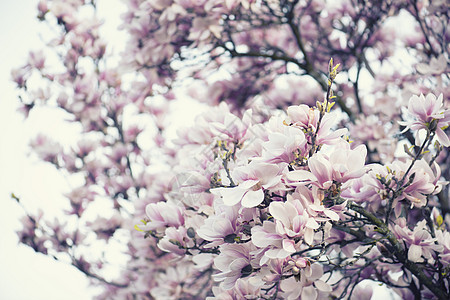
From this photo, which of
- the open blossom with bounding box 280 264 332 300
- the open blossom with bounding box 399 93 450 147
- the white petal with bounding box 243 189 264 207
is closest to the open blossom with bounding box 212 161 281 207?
the white petal with bounding box 243 189 264 207

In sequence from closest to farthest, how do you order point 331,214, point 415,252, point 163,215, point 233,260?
point 331,214 < point 233,260 < point 415,252 < point 163,215

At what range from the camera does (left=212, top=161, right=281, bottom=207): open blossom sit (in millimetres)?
932

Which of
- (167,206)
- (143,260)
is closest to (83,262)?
(143,260)

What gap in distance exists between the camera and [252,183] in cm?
93

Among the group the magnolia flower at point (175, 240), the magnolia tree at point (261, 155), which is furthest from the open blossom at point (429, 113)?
the magnolia flower at point (175, 240)

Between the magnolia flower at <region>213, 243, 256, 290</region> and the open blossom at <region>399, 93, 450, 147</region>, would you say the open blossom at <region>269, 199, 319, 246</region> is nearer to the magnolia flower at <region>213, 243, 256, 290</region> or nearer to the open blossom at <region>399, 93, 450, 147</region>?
the magnolia flower at <region>213, 243, 256, 290</region>

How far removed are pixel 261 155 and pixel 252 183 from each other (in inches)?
7.6

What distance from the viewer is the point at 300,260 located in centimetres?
99

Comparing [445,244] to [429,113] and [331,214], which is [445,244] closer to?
[429,113]

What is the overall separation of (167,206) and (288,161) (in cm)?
44

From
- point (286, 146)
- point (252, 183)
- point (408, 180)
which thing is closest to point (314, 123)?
point (286, 146)

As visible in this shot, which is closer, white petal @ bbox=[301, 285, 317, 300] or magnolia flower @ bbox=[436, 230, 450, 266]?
white petal @ bbox=[301, 285, 317, 300]

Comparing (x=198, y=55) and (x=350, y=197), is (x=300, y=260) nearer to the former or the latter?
(x=350, y=197)

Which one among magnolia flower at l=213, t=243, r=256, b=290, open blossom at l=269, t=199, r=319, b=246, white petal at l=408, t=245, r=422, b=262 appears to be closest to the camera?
open blossom at l=269, t=199, r=319, b=246
